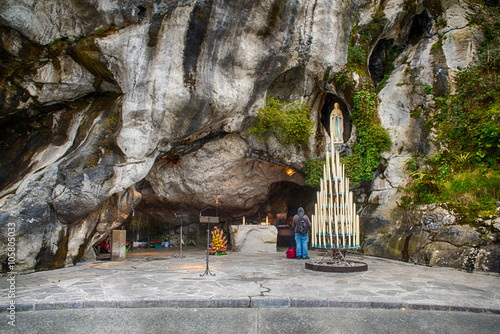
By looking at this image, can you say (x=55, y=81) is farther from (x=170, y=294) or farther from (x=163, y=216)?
(x=163, y=216)

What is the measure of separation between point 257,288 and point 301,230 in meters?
Result: 4.60

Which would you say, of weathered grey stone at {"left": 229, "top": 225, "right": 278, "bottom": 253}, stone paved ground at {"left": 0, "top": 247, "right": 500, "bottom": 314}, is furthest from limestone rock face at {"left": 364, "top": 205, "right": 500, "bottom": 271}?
weathered grey stone at {"left": 229, "top": 225, "right": 278, "bottom": 253}

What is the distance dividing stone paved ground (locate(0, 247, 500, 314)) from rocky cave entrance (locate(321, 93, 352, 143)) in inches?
241

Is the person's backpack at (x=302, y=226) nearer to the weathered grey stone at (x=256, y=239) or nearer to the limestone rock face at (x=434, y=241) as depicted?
the limestone rock face at (x=434, y=241)

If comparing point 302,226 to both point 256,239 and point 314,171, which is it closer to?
point 314,171

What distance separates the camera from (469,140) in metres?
10.3

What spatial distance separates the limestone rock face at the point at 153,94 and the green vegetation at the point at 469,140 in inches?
18.2

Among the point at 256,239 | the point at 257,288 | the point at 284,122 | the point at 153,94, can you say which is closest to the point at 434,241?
the point at 257,288

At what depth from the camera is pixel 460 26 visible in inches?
479

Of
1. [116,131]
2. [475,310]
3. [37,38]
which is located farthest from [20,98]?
[475,310]

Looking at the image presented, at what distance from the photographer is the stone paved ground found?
16.3ft

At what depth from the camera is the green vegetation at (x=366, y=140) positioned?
11727 millimetres

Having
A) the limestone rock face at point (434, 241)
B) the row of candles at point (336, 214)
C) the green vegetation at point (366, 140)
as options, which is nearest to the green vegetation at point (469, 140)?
the limestone rock face at point (434, 241)

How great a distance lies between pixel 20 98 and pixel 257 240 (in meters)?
8.70
